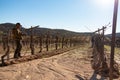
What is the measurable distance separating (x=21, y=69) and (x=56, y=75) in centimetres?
162

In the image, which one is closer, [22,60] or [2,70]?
[2,70]

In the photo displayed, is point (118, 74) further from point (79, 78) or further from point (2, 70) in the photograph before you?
point (2, 70)

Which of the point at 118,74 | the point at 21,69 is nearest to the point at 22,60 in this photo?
the point at 21,69

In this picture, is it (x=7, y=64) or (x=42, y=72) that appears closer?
(x=42, y=72)

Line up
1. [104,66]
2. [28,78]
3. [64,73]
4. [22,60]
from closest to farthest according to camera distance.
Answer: [28,78]
[64,73]
[104,66]
[22,60]

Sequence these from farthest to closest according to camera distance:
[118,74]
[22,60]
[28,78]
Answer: [22,60] → [118,74] → [28,78]

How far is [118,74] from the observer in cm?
917

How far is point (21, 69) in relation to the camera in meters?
8.50

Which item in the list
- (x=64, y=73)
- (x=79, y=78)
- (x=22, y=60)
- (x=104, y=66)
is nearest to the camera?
(x=79, y=78)

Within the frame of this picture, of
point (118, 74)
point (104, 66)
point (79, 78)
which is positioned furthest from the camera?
point (104, 66)

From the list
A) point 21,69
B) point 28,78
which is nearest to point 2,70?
point 21,69

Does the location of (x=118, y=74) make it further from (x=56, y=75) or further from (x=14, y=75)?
(x=14, y=75)

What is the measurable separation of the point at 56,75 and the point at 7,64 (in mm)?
2683

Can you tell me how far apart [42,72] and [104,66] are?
338 cm
